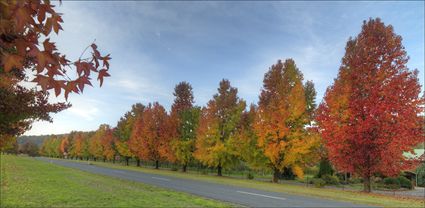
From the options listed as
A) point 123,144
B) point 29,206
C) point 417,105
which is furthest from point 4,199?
point 123,144

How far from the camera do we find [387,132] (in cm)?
2372

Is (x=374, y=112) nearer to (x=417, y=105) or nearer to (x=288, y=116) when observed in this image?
(x=417, y=105)

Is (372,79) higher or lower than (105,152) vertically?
higher

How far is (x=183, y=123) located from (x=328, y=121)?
83.7 ft

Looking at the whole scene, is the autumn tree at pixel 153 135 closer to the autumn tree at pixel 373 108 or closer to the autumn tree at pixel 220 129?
the autumn tree at pixel 220 129

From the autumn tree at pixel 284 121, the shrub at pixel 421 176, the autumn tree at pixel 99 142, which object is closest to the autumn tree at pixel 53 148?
Answer: the autumn tree at pixel 99 142

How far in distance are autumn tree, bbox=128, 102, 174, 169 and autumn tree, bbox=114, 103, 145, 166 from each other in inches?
230

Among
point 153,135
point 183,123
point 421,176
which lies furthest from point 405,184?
point 153,135

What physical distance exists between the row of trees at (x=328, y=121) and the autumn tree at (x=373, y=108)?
6 cm

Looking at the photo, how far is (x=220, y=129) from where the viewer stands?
4003 cm

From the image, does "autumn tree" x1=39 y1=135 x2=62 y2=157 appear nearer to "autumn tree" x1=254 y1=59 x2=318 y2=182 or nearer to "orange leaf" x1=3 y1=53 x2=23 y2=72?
"autumn tree" x1=254 y1=59 x2=318 y2=182

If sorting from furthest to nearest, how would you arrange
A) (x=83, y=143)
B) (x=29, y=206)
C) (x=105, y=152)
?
(x=83, y=143) < (x=105, y=152) < (x=29, y=206)

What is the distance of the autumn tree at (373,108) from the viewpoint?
23234mm

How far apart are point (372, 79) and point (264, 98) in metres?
10.8
